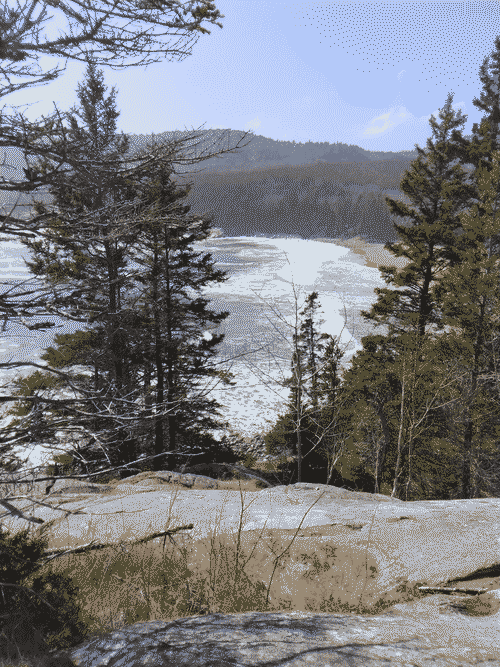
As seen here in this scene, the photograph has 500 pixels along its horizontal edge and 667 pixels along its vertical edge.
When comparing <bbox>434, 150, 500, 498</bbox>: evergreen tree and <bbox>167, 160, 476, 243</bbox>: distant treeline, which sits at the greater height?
<bbox>167, 160, 476, 243</bbox>: distant treeline

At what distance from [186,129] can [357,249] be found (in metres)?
87.2

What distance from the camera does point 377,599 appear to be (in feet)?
10.8

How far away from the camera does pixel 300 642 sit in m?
2.33

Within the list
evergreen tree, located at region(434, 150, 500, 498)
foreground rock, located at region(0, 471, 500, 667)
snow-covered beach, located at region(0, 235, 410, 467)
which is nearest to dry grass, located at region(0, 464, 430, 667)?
foreground rock, located at region(0, 471, 500, 667)

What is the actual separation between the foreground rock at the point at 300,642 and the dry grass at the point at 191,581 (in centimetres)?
39

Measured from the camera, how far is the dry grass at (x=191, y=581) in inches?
128

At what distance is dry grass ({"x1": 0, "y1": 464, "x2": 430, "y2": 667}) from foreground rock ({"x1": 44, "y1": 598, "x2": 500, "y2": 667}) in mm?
388

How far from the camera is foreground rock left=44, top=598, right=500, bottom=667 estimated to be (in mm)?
2129

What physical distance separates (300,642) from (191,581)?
5.54 feet

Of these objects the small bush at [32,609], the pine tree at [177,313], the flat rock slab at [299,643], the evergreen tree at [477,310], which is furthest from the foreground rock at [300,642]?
the evergreen tree at [477,310]

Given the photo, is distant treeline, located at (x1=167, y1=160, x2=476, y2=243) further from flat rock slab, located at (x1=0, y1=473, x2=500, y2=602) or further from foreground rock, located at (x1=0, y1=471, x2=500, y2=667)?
foreground rock, located at (x1=0, y1=471, x2=500, y2=667)

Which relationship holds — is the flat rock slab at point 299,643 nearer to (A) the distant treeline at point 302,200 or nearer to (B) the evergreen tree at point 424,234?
(B) the evergreen tree at point 424,234

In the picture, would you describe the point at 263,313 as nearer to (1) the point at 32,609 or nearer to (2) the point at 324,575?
(2) the point at 324,575

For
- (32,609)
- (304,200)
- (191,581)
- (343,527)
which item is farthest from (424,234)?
(304,200)
